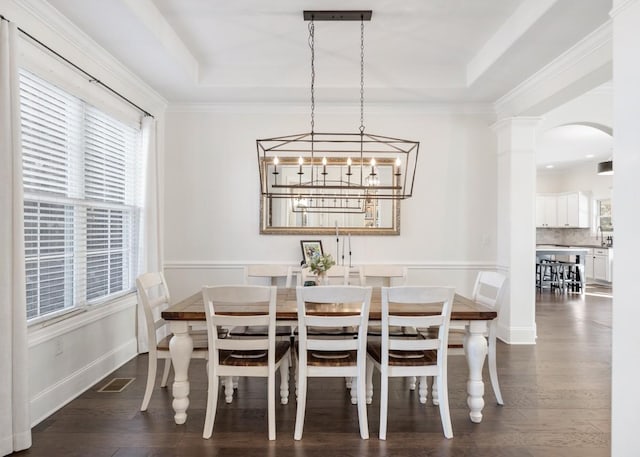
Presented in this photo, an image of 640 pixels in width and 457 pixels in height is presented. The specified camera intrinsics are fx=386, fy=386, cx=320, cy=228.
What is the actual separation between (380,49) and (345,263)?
7.62 feet

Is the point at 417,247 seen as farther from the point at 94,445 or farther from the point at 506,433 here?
the point at 94,445

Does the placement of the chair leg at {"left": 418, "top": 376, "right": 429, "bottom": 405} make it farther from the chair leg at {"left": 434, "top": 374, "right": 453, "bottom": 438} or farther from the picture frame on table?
the picture frame on table

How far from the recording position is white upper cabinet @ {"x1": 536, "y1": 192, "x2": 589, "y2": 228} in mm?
10094

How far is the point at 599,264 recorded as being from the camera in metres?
9.17

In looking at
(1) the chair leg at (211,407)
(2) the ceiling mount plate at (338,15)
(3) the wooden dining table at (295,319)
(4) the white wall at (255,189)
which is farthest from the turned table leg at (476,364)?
(2) the ceiling mount plate at (338,15)

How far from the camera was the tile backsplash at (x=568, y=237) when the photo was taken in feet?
33.3

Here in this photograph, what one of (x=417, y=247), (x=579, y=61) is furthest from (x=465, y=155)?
(x=579, y=61)

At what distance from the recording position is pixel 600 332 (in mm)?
4887

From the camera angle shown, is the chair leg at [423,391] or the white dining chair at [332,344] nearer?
the white dining chair at [332,344]

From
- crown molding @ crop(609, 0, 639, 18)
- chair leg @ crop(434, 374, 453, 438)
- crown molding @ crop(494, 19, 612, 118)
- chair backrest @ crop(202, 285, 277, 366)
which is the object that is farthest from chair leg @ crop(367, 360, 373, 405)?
crown molding @ crop(494, 19, 612, 118)

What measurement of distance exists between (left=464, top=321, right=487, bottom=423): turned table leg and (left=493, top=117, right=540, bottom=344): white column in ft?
6.85

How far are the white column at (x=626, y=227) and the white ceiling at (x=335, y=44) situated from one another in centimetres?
80

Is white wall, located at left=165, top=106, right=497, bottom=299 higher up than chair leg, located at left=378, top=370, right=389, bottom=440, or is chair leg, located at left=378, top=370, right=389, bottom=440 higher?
white wall, located at left=165, top=106, right=497, bottom=299

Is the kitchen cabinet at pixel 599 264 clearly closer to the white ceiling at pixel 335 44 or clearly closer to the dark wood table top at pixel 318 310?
the white ceiling at pixel 335 44
